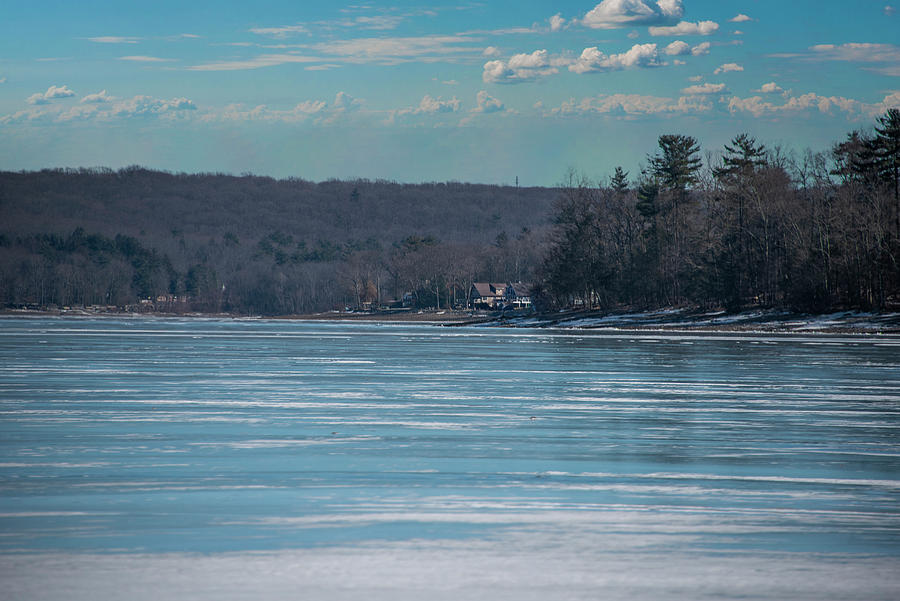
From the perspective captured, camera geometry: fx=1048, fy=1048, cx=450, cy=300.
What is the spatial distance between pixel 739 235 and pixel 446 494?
258ft

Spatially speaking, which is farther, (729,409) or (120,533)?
(729,409)

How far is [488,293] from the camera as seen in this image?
176 m

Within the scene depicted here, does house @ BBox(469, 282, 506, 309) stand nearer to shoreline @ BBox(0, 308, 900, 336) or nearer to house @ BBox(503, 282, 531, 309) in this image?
house @ BBox(503, 282, 531, 309)

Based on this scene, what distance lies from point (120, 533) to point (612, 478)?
453cm

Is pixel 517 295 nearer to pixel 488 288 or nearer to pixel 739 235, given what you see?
pixel 488 288

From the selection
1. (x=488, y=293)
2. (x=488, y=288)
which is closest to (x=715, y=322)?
(x=488, y=293)

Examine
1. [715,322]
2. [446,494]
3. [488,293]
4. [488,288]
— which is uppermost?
[488,288]

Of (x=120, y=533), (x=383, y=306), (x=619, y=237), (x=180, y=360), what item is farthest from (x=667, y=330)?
(x=383, y=306)

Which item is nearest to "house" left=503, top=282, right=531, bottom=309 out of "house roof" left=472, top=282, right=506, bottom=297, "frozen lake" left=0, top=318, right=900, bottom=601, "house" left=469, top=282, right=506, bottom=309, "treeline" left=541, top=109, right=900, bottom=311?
"house" left=469, top=282, right=506, bottom=309

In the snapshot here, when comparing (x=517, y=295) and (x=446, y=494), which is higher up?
(x=517, y=295)

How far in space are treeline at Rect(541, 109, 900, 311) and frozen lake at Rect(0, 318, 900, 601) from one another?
50.8 metres

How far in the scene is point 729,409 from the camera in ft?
53.3

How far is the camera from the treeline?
67.2 m

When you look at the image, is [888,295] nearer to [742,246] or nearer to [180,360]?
[742,246]
